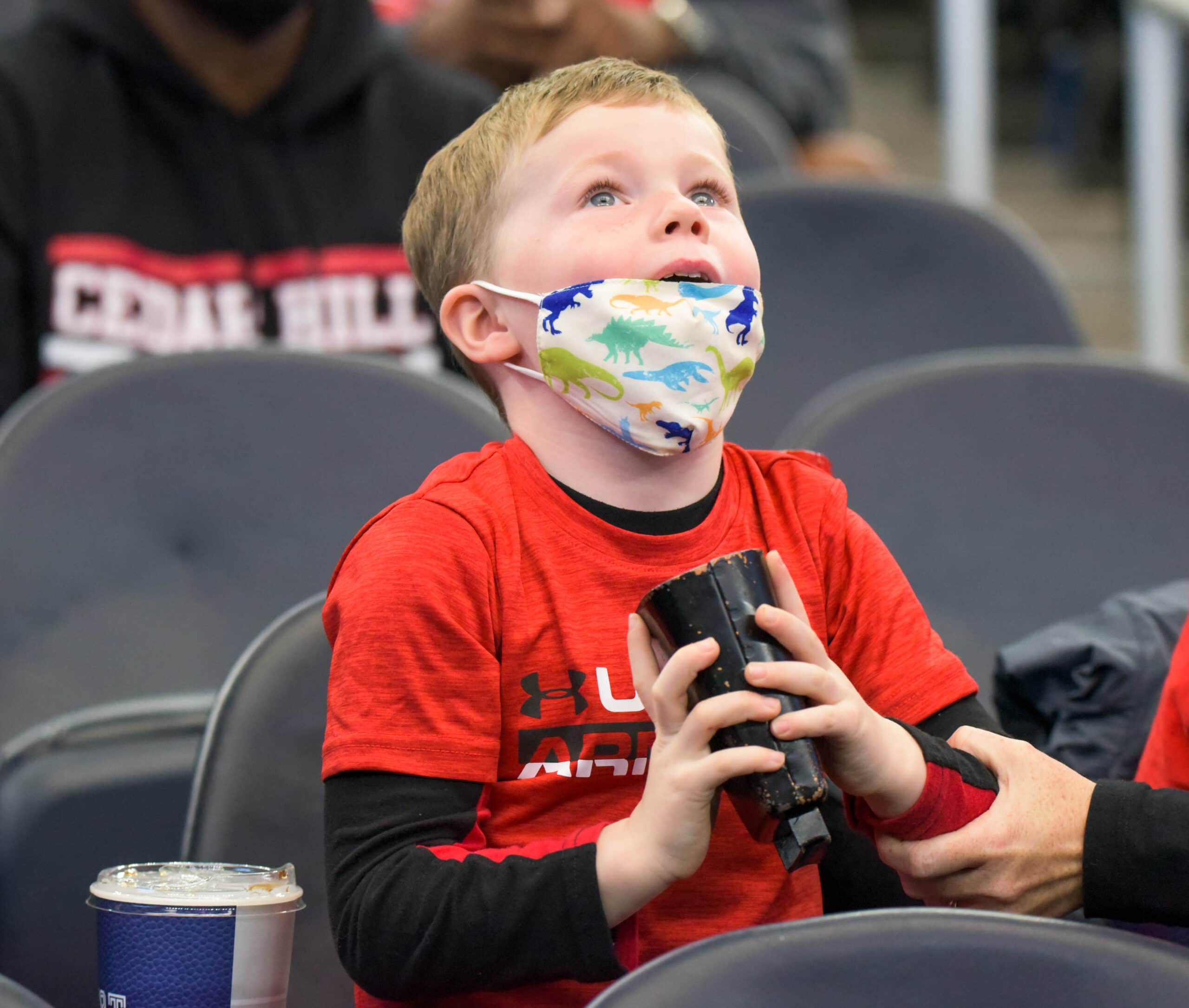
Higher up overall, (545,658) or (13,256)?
(13,256)

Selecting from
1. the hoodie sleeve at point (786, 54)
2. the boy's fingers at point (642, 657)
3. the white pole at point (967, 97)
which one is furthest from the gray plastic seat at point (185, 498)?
the white pole at point (967, 97)

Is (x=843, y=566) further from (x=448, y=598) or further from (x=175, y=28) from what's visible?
(x=175, y=28)

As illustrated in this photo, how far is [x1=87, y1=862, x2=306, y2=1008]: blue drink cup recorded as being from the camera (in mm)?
795

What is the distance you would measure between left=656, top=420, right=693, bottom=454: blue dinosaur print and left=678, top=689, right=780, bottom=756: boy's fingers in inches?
6.8

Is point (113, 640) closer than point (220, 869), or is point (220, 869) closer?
point (220, 869)

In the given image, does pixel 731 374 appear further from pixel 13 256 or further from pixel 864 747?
pixel 13 256

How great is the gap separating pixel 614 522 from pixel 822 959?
0.93ft

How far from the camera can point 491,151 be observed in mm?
922

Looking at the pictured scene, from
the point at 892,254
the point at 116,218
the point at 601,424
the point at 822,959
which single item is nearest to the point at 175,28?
the point at 116,218

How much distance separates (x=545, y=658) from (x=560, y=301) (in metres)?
0.20

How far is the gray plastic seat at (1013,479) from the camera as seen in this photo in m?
1.36

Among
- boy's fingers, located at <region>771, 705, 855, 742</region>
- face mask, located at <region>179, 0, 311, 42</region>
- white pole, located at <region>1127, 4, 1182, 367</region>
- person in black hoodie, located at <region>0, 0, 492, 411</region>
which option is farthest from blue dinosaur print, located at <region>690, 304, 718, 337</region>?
white pole, located at <region>1127, 4, 1182, 367</region>

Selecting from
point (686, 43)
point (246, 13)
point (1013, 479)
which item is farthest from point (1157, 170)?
point (246, 13)

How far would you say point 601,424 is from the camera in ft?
2.82
